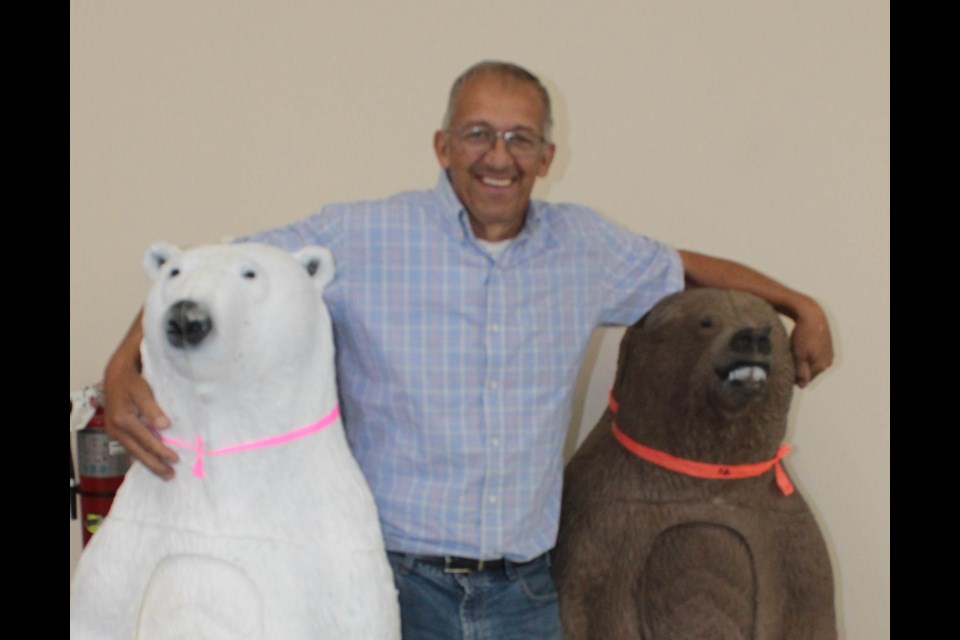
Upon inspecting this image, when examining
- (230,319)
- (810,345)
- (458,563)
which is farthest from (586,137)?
(230,319)

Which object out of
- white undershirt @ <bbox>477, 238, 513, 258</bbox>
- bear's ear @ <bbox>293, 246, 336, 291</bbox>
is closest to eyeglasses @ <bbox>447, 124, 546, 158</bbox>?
white undershirt @ <bbox>477, 238, 513, 258</bbox>

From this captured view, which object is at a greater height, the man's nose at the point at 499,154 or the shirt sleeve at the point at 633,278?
the man's nose at the point at 499,154

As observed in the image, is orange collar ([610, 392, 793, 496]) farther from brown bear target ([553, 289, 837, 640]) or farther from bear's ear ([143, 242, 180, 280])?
bear's ear ([143, 242, 180, 280])

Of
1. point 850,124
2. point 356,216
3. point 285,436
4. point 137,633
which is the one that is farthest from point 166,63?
point 850,124

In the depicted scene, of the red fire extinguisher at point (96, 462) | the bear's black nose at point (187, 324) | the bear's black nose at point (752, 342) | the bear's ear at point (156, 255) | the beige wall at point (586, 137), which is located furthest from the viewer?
the beige wall at point (586, 137)

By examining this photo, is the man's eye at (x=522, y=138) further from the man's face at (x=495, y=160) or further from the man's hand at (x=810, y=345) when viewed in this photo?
the man's hand at (x=810, y=345)

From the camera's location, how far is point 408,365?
139 cm

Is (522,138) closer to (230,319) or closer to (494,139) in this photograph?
(494,139)

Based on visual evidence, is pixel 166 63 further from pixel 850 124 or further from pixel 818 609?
pixel 818 609

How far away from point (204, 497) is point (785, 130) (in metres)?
1.39

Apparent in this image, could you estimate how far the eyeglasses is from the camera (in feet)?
4.72

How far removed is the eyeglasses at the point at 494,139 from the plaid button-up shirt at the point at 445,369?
0.08 metres

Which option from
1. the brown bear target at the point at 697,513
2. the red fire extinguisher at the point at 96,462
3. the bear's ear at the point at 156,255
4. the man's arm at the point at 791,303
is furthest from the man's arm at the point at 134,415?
the man's arm at the point at 791,303

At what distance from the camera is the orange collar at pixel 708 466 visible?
57.7 inches
